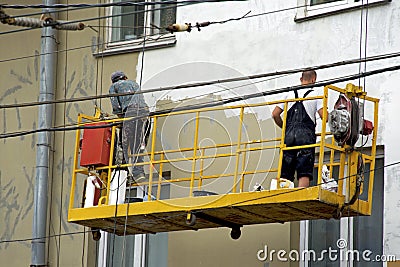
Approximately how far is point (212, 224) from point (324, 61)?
2492 millimetres

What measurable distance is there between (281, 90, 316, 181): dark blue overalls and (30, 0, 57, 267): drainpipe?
4.74m

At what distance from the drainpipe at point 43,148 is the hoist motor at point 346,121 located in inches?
215

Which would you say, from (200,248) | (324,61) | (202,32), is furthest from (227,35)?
(200,248)

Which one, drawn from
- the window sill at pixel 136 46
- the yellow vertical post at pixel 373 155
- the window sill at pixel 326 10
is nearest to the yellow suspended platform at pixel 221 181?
the yellow vertical post at pixel 373 155

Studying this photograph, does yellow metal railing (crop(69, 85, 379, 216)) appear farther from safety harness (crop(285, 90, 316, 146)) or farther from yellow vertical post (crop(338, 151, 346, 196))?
safety harness (crop(285, 90, 316, 146))

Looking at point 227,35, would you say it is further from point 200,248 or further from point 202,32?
point 200,248

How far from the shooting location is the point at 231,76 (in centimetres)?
1620

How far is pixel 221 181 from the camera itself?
15.2 meters

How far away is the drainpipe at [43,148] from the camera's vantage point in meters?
18.2

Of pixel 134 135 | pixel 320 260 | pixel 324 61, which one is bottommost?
pixel 320 260

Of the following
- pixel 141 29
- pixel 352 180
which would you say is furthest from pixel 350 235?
pixel 141 29

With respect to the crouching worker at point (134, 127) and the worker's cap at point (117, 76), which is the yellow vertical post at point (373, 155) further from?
the worker's cap at point (117, 76)

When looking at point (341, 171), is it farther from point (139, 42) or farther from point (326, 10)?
point (139, 42)

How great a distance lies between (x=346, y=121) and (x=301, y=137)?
2.13ft
